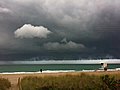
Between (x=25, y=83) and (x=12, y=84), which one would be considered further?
(x=12, y=84)

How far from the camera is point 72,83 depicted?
20625 millimetres

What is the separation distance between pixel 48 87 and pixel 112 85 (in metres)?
3.92

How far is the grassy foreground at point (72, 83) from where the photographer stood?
66.8 ft

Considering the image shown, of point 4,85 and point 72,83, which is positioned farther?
point 4,85

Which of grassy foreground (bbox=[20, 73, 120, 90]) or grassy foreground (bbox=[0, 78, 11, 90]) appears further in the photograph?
grassy foreground (bbox=[0, 78, 11, 90])

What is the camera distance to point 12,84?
23.2 meters

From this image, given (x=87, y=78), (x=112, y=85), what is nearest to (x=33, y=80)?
(x=87, y=78)

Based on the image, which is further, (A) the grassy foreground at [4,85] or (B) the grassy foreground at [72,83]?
(A) the grassy foreground at [4,85]

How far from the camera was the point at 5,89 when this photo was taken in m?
21.3

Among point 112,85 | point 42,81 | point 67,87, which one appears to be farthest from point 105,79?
point 42,81

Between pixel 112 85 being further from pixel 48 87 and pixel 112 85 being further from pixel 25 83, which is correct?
pixel 25 83

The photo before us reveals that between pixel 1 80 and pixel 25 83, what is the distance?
1.96 metres

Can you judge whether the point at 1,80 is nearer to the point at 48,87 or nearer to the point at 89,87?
the point at 48,87

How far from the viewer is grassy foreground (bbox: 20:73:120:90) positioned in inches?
802
